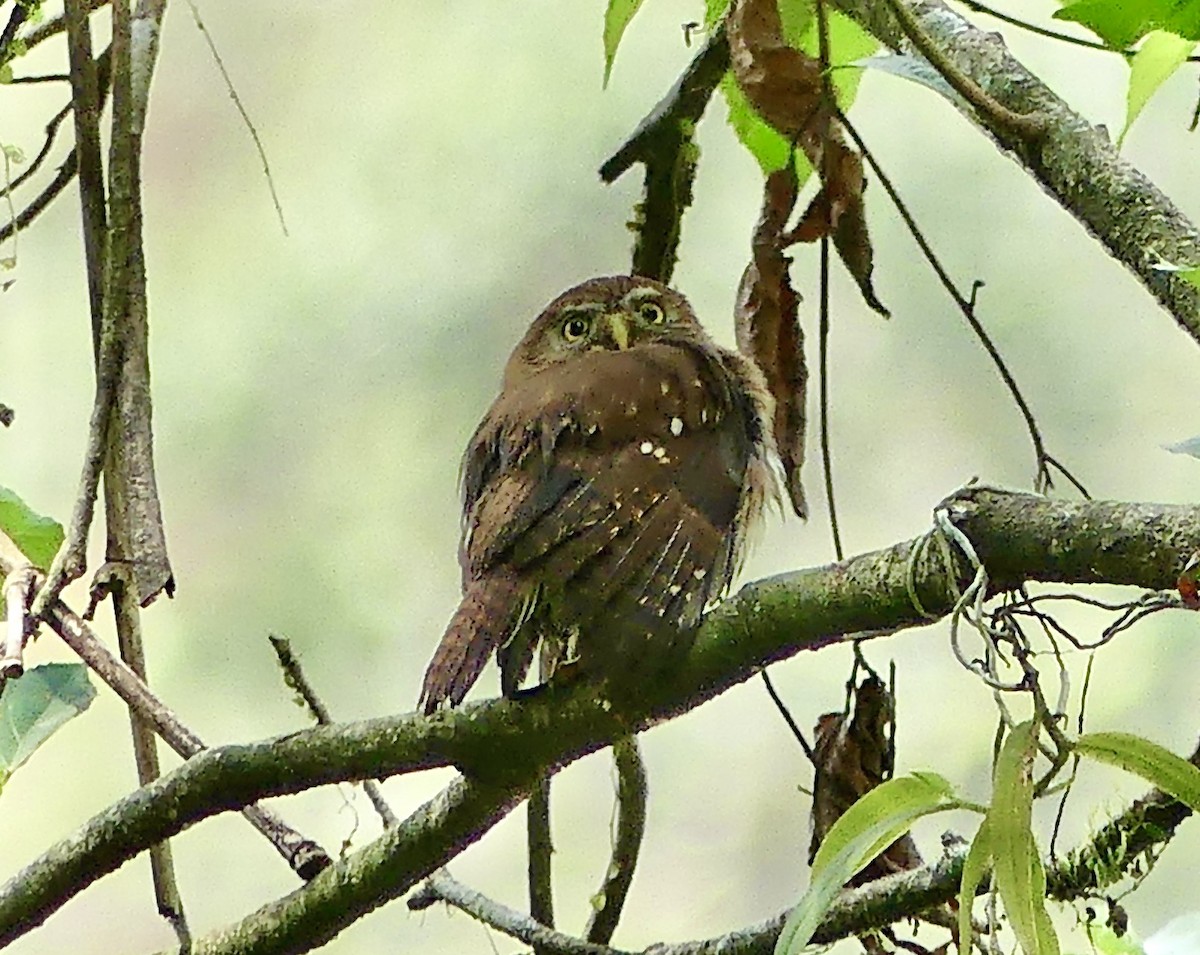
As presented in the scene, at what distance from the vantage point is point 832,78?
141cm

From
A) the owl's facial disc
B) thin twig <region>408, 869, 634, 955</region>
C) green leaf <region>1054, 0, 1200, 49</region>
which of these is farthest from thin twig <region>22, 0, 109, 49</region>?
green leaf <region>1054, 0, 1200, 49</region>

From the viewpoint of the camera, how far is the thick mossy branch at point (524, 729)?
0.81 m

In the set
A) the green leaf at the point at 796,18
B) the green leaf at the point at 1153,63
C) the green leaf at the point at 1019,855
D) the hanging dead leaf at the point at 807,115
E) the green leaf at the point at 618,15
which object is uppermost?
the green leaf at the point at 796,18

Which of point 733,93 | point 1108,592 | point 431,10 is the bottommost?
point 1108,592

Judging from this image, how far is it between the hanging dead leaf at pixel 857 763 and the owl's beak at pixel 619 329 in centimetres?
61

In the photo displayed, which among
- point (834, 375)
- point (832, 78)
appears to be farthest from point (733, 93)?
point (834, 375)

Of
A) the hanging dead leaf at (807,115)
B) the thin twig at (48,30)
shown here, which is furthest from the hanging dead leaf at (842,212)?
the thin twig at (48,30)

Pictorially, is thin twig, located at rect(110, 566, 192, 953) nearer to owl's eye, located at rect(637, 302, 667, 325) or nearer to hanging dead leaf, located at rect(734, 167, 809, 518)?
hanging dead leaf, located at rect(734, 167, 809, 518)

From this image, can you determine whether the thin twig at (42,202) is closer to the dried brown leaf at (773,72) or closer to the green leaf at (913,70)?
the dried brown leaf at (773,72)

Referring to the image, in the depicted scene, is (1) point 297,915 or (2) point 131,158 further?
(2) point 131,158

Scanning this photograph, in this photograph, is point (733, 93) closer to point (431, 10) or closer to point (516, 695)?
point (431, 10)

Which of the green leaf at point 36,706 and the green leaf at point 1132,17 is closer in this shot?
the green leaf at point 1132,17

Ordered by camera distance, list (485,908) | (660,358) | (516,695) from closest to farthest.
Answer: (516,695) < (485,908) < (660,358)

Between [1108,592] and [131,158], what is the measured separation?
3.51 ft
